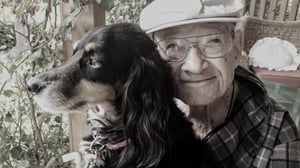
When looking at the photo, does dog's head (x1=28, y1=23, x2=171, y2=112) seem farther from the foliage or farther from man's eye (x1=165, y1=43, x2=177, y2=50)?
the foliage

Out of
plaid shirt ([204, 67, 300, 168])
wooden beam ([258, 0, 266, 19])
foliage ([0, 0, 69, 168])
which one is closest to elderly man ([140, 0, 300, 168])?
plaid shirt ([204, 67, 300, 168])

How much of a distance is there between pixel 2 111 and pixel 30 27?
422 millimetres

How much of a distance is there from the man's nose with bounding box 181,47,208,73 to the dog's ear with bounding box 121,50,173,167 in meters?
0.06

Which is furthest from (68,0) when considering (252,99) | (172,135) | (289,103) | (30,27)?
(289,103)

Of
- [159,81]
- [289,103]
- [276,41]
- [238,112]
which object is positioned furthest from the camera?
[276,41]

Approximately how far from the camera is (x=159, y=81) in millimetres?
762

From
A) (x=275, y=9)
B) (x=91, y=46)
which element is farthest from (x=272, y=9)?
(x=91, y=46)

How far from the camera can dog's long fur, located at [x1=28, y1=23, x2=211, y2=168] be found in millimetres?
767

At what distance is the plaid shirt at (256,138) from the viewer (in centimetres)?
85

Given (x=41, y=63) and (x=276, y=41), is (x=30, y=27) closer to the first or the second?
(x=41, y=63)

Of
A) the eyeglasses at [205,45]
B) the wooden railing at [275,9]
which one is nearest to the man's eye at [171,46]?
the eyeglasses at [205,45]

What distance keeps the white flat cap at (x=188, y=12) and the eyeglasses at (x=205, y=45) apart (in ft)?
0.19

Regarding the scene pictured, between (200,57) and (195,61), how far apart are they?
21 millimetres

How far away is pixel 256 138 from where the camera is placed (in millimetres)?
891
